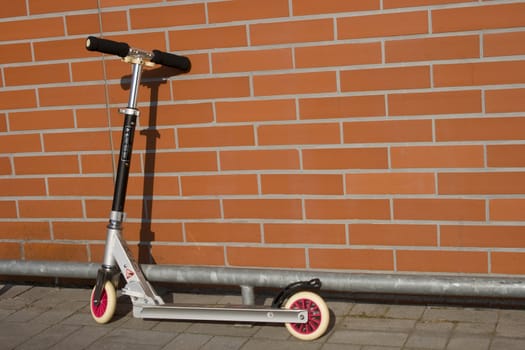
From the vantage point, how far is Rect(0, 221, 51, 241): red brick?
5.07 meters

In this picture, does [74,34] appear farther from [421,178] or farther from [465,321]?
[465,321]

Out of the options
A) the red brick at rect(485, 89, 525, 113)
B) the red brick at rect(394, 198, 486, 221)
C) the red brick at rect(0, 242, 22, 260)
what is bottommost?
the red brick at rect(0, 242, 22, 260)

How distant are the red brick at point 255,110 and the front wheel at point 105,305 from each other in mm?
1074

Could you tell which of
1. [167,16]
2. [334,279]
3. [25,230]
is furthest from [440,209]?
[25,230]

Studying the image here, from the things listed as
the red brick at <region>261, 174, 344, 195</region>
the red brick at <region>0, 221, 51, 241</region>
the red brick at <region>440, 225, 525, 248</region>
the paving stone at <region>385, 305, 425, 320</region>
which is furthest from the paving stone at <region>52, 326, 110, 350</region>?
the red brick at <region>440, 225, 525, 248</region>

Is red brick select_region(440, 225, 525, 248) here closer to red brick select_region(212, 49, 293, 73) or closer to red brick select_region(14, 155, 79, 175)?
red brick select_region(212, 49, 293, 73)

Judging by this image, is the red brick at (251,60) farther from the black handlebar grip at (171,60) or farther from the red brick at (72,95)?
the red brick at (72,95)

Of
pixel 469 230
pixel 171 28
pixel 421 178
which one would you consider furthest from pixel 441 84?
pixel 171 28

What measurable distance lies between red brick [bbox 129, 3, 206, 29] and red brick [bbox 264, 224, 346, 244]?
46.9 inches

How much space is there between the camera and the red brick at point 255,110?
440 centimetres

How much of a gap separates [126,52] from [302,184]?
1.15 meters

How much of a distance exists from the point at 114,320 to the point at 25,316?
0.56 m

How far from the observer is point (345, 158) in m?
4.33

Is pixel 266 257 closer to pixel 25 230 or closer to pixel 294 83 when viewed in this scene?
pixel 294 83
